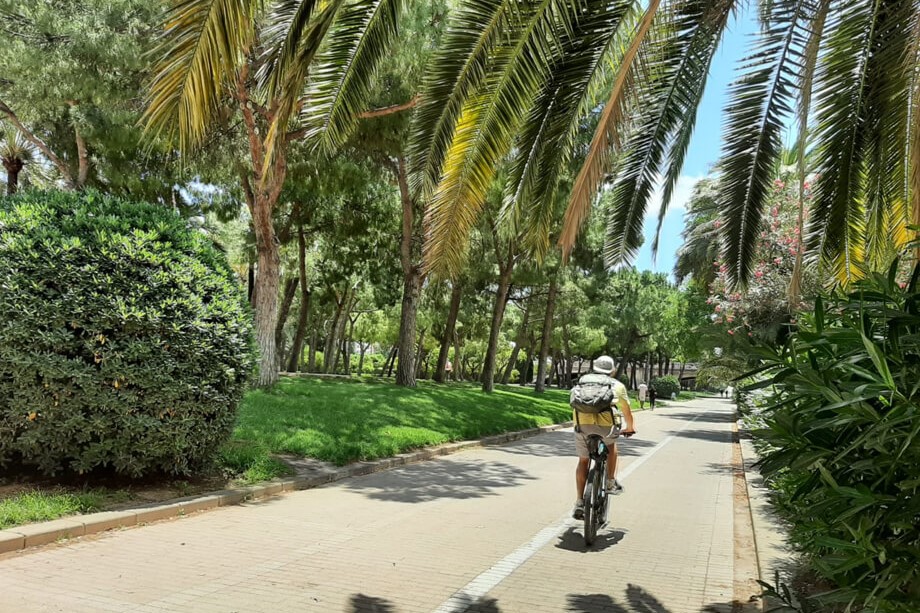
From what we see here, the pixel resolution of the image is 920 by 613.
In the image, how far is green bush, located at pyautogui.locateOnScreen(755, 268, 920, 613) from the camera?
2.75 metres

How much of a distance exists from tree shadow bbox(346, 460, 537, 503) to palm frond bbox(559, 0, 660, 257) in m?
4.79

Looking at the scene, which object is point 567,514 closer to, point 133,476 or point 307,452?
point 307,452

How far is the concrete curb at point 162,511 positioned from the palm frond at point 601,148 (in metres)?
4.74

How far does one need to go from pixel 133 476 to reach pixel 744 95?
7.21m

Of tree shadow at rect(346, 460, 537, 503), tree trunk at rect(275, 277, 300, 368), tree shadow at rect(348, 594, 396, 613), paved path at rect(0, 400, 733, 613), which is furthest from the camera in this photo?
tree trunk at rect(275, 277, 300, 368)

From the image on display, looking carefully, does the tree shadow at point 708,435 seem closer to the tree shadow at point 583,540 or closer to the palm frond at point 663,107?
the tree shadow at point 583,540

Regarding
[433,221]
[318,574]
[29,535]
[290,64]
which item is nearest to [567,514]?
[318,574]

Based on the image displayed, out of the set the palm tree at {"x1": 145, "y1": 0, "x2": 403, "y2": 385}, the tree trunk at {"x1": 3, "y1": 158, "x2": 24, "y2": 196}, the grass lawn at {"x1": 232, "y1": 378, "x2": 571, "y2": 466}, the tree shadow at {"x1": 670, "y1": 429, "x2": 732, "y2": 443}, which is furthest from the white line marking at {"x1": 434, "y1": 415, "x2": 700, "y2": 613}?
the tree trunk at {"x1": 3, "y1": 158, "x2": 24, "y2": 196}

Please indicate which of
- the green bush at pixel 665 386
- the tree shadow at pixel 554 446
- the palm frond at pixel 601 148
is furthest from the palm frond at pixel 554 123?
the green bush at pixel 665 386

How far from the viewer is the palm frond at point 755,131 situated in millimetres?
5941

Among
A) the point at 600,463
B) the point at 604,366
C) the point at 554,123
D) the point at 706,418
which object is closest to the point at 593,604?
the point at 600,463

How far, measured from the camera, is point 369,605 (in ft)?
15.5

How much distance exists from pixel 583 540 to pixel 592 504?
55 centimetres

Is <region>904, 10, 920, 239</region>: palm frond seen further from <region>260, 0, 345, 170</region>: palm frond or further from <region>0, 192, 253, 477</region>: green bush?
<region>0, 192, 253, 477</region>: green bush
